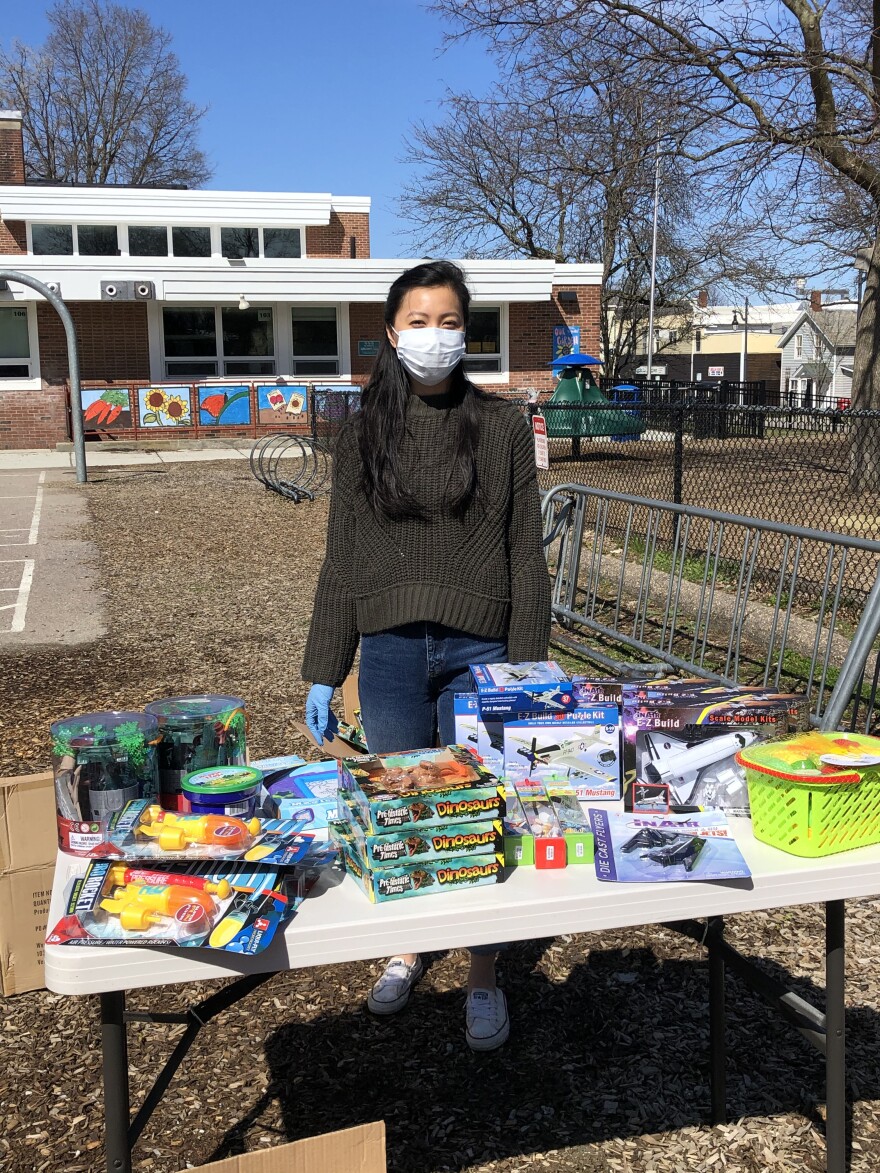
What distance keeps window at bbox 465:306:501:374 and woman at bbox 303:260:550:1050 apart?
26.2m

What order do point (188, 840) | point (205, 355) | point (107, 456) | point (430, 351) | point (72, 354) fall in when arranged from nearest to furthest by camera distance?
point (188, 840)
point (430, 351)
point (72, 354)
point (107, 456)
point (205, 355)

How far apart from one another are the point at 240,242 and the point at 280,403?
460 centimetres

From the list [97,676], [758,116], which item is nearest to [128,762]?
[97,676]

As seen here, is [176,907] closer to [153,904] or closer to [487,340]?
[153,904]

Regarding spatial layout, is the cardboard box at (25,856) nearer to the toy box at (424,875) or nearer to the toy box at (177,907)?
the toy box at (177,907)

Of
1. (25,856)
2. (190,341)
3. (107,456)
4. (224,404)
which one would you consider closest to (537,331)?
(224,404)

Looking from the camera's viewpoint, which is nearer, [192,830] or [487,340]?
[192,830]

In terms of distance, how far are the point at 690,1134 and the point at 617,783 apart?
1.06 metres

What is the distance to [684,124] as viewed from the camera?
1312cm

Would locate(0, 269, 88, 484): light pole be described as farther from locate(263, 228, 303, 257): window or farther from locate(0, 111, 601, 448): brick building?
locate(263, 228, 303, 257): window

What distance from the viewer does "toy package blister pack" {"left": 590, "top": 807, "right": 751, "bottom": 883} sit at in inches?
85.3

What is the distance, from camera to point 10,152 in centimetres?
2966

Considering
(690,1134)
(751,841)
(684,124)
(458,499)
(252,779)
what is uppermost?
(684,124)

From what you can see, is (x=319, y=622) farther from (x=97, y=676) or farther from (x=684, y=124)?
(x=684, y=124)
